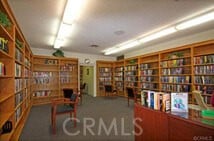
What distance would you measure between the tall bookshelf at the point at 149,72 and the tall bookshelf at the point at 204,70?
67.5 inches

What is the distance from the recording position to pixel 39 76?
6461 mm

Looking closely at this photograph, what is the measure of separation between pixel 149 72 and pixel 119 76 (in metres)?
2.52

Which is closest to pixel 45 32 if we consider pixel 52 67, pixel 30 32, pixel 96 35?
pixel 30 32

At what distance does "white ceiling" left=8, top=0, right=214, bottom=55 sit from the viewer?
2.79m

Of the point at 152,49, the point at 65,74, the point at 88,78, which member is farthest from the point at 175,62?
the point at 88,78

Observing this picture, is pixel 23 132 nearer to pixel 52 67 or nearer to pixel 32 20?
pixel 32 20

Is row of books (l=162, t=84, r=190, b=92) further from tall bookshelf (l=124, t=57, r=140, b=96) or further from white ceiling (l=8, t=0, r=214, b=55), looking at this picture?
white ceiling (l=8, t=0, r=214, b=55)

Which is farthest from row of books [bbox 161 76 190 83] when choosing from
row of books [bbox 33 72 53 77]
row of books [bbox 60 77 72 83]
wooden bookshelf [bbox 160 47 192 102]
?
row of books [bbox 33 72 53 77]

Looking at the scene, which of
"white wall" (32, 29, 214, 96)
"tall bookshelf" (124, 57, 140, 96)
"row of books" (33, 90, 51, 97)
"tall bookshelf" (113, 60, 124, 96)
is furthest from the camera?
"tall bookshelf" (113, 60, 124, 96)

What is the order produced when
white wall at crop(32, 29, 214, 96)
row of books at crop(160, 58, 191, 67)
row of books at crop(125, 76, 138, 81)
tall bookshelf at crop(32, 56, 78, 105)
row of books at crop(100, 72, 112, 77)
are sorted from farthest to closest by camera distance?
row of books at crop(100, 72, 112, 77) < row of books at crop(125, 76, 138, 81) < tall bookshelf at crop(32, 56, 78, 105) < row of books at crop(160, 58, 191, 67) < white wall at crop(32, 29, 214, 96)

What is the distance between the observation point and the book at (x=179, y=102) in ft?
5.91

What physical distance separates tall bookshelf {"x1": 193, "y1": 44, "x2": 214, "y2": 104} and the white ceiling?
0.67 m

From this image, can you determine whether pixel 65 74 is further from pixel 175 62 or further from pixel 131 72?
pixel 175 62

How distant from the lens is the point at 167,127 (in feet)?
5.57
